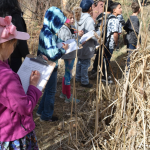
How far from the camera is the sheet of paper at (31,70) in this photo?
125 centimetres

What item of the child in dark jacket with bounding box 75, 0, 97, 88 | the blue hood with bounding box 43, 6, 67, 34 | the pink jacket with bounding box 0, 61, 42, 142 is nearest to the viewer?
the pink jacket with bounding box 0, 61, 42, 142

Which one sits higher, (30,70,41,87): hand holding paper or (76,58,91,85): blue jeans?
(30,70,41,87): hand holding paper

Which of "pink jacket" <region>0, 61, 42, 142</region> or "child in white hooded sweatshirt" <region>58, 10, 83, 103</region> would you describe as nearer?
"pink jacket" <region>0, 61, 42, 142</region>

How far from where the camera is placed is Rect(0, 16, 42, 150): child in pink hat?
0.96m

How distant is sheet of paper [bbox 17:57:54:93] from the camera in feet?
4.09

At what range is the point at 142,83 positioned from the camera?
150 cm

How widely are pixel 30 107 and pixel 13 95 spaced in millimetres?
145

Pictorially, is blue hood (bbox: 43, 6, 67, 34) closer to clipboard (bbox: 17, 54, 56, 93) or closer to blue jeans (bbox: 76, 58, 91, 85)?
clipboard (bbox: 17, 54, 56, 93)

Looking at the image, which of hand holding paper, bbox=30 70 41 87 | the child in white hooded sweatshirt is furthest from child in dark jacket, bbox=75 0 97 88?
hand holding paper, bbox=30 70 41 87

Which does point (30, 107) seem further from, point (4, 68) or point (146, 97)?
point (146, 97)

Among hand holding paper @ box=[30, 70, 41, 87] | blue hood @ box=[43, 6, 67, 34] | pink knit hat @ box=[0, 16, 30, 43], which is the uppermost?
blue hood @ box=[43, 6, 67, 34]

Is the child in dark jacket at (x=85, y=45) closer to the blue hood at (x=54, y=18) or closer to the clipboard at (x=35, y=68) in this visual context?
the blue hood at (x=54, y=18)

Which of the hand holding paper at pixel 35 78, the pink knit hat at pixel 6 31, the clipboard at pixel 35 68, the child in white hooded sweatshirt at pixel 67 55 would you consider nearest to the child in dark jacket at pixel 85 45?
the child in white hooded sweatshirt at pixel 67 55

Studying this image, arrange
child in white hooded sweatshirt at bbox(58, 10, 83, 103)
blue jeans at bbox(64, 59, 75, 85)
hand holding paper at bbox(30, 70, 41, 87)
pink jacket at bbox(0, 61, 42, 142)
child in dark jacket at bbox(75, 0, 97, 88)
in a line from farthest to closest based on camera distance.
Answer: child in dark jacket at bbox(75, 0, 97, 88)
blue jeans at bbox(64, 59, 75, 85)
child in white hooded sweatshirt at bbox(58, 10, 83, 103)
hand holding paper at bbox(30, 70, 41, 87)
pink jacket at bbox(0, 61, 42, 142)
